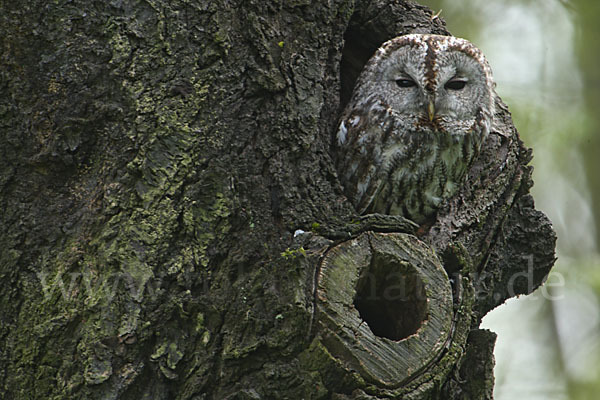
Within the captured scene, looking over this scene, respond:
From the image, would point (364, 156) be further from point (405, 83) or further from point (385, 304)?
point (385, 304)

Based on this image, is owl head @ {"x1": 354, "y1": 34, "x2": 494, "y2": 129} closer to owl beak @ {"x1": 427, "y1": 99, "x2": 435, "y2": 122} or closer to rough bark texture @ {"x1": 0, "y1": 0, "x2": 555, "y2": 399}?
owl beak @ {"x1": 427, "y1": 99, "x2": 435, "y2": 122}

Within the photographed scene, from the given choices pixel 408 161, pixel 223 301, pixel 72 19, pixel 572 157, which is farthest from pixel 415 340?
pixel 572 157

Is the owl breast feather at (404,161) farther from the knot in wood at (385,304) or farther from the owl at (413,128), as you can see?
the knot in wood at (385,304)

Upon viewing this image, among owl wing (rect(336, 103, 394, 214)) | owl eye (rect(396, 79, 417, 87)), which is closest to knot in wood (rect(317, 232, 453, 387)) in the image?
owl wing (rect(336, 103, 394, 214))

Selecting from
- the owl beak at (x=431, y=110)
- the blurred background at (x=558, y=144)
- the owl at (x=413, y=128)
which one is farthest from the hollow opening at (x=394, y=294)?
the blurred background at (x=558, y=144)

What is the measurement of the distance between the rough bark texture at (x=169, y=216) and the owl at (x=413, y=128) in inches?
28.0

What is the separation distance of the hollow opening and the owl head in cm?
106

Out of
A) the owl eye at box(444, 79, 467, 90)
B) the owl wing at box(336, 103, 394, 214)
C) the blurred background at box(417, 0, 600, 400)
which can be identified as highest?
the blurred background at box(417, 0, 600, 400)

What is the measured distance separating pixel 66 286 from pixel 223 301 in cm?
44

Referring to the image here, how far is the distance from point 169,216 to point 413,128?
132 cm

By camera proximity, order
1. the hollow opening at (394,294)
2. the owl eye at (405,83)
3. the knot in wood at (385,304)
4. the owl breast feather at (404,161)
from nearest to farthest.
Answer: the knot in wood at (385,304) → the hollow opening at (394,294) → the owl breast feather at (404,161) → the owl eye at (405,83)

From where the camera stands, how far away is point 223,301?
5.74 ft

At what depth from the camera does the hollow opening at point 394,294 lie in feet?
6.02

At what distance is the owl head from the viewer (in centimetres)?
275
